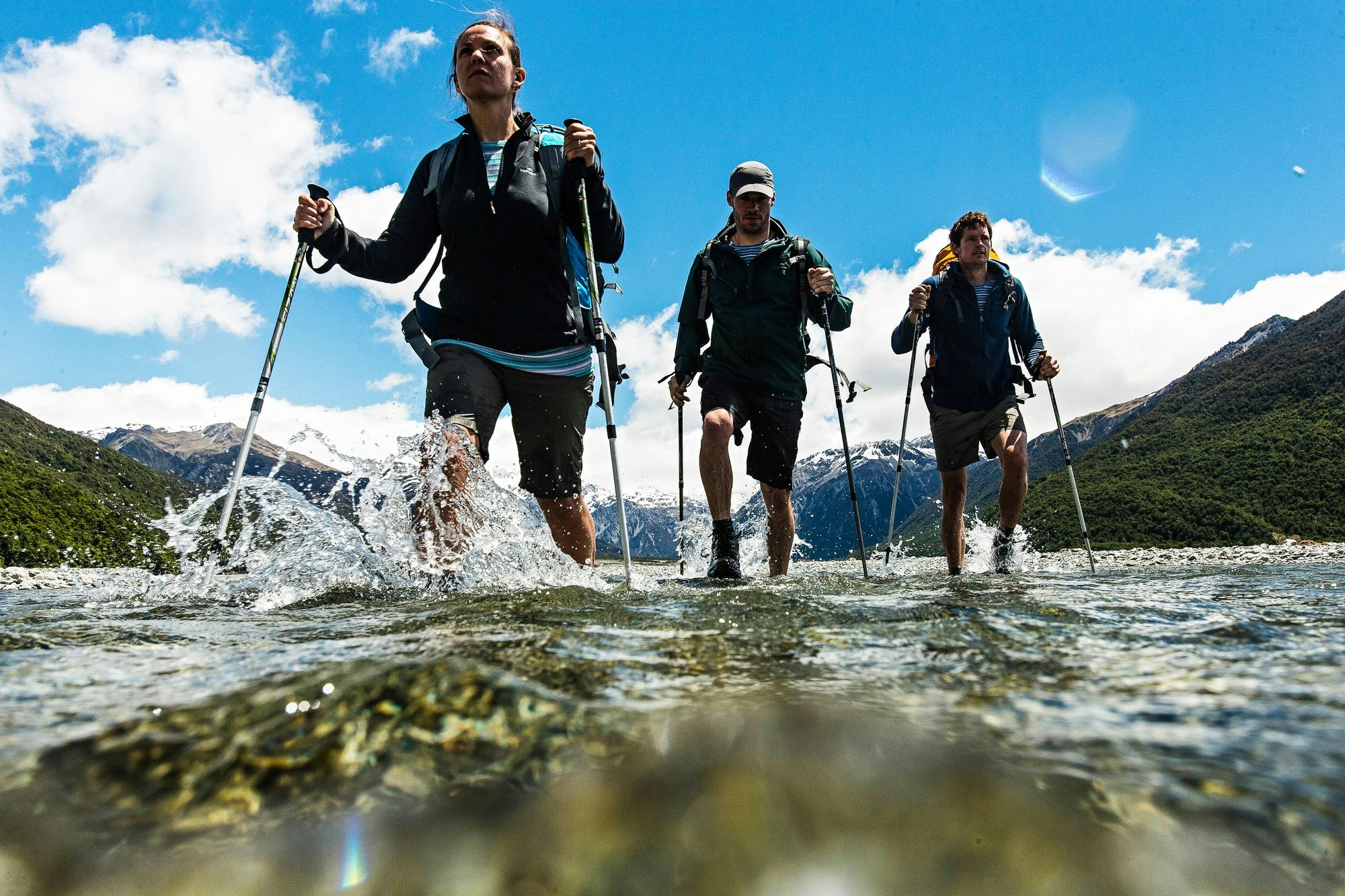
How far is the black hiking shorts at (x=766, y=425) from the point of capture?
23.8ft

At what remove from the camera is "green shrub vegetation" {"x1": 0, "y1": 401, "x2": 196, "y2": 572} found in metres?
41.2

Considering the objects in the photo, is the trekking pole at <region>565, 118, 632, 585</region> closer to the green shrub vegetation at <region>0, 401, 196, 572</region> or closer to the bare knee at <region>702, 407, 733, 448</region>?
the bare knee at <region>702, 407, 733, 448</region>

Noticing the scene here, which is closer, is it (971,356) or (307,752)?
(307,752)

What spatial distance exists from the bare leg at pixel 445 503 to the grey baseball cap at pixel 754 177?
4195 mm

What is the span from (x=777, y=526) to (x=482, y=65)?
15.8ft

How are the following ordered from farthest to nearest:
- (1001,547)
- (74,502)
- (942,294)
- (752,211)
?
(74,502) → (942,294) → (1001,547) → (752,211)

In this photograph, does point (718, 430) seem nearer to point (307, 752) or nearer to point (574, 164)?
point (574, 164)

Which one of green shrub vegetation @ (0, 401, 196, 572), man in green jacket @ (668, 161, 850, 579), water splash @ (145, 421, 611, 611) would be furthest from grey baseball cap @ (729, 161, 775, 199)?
green shrub vegetation @ (0, 401, 196, 572)

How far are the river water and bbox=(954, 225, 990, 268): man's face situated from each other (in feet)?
20.1

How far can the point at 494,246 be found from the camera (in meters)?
5.06

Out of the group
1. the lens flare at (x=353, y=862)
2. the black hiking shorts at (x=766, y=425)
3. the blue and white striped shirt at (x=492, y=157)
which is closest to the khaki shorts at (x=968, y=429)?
the black hiking shorts at (x=766, y=425)

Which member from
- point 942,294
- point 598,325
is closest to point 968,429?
point 942,294

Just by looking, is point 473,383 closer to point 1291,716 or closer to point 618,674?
point 618,674

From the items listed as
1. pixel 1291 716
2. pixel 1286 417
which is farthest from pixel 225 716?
pixel 1286 417
